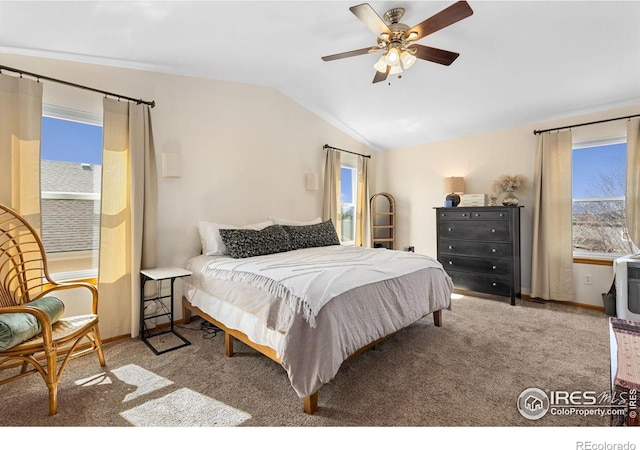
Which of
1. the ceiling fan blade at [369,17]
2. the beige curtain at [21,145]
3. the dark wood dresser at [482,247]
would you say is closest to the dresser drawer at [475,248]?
the dark wood dresser at [482,247]

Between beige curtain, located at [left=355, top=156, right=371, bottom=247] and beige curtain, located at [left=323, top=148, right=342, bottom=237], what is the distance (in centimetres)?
56

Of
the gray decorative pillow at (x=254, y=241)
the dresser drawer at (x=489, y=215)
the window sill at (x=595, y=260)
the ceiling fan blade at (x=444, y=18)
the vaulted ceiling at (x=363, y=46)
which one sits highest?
the vaulted ceiling at (x=363, y=46)

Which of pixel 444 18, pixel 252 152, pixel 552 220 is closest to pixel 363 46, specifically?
pixel 444 18

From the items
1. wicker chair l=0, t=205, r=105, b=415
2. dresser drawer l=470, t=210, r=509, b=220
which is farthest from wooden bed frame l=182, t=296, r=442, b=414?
dresser drawer l=470, t=210, r=509, b=220

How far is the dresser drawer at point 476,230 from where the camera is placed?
3.83 metres

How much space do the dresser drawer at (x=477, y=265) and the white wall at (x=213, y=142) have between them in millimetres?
2166

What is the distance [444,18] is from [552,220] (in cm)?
325

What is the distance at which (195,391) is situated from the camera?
6.41ft

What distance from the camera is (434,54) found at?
224 cm

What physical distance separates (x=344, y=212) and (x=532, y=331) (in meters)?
3.14

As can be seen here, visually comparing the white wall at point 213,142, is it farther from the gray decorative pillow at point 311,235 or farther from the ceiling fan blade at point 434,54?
the ceiling fan blade at point 434,54

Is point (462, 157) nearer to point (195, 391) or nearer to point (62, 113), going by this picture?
point (195, 391)

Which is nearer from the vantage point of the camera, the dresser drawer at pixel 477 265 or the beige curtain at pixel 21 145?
the beige curtain at pixel 21 145
